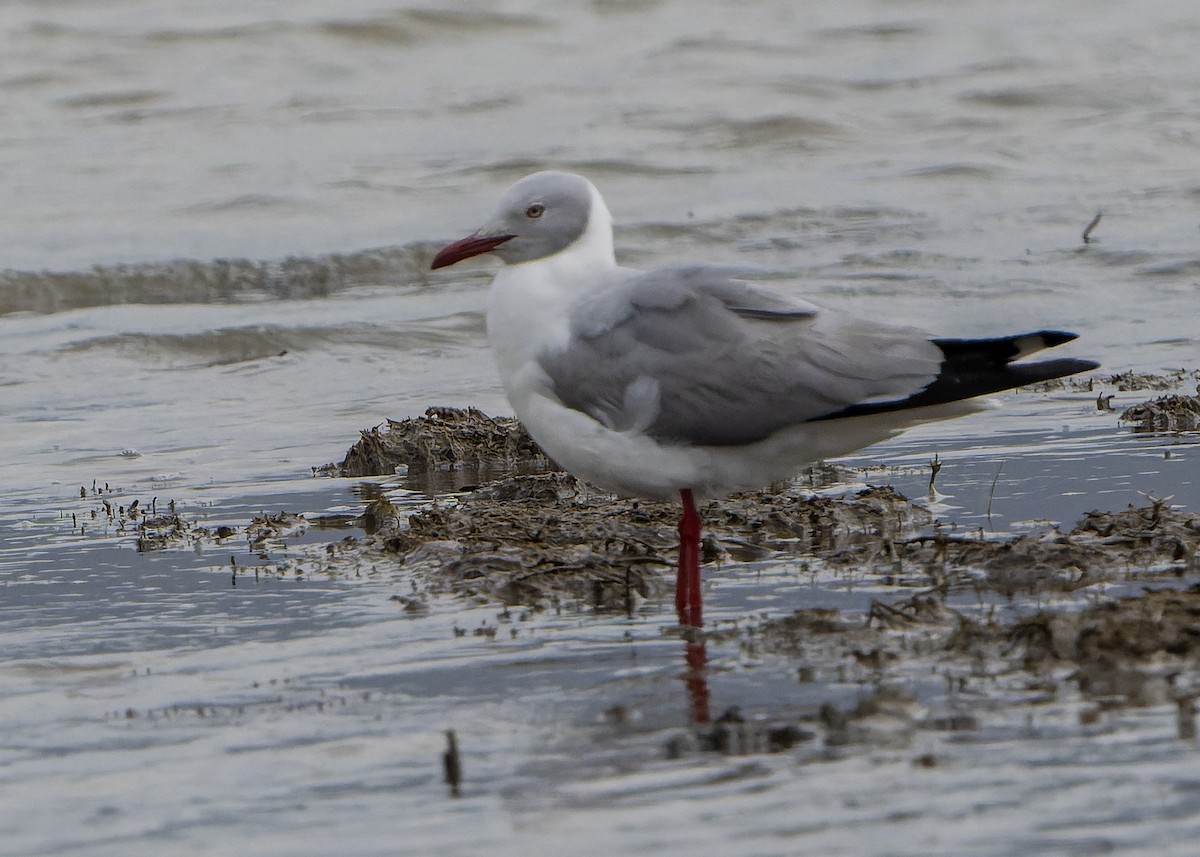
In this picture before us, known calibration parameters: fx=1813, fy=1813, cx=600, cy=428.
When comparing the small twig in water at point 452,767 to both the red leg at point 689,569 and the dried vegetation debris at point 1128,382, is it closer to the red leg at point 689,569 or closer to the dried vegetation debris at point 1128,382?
the red leg at point 689,569

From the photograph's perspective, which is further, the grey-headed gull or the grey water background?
the grey-headed gull

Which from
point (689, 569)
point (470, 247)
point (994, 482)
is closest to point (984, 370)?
point (689, 569)

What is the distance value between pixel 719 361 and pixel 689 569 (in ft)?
1.95

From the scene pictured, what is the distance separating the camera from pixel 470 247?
18.9 feet

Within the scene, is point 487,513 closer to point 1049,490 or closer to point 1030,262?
point 1049,490

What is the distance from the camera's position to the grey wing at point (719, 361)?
5.01 metres

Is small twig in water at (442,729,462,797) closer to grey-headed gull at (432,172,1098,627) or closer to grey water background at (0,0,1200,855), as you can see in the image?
grey water background at (0,0,1200,855)

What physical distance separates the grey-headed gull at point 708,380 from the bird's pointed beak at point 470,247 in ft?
1.24

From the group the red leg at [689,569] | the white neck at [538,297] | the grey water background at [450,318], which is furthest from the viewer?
the white neck at [538,297]

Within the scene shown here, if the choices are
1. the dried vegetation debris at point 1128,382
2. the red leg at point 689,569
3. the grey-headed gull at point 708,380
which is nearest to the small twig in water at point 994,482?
the grey-headed gull at point 708,380

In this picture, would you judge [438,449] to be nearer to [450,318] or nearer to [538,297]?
[538,297]

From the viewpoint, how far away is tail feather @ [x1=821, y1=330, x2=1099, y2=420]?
4820 mm

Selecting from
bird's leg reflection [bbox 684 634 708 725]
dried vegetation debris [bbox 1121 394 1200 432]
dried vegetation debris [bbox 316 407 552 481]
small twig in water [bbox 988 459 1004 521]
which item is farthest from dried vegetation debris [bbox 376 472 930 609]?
dried vegetation debris [bbox 1121 394 1200 432]

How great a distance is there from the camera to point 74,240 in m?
13.9
